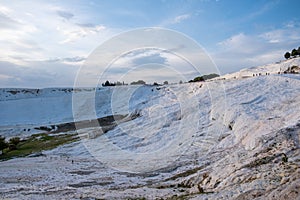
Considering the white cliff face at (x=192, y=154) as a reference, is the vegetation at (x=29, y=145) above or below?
below

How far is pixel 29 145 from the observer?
50.4 meters

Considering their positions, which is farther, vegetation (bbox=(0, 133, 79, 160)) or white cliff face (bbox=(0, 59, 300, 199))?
vegetation (bbox=(0, 133, 79, 160))

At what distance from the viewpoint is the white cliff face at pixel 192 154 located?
16.2m

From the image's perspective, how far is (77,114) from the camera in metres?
78.4

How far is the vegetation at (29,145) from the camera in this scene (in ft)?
143

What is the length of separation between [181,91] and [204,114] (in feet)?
62.0

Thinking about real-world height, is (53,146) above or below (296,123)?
below

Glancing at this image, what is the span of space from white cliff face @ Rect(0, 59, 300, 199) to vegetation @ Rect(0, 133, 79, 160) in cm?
393

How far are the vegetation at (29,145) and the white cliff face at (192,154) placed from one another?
3.93 m

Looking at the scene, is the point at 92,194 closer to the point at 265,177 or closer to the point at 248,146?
the point at 265,177

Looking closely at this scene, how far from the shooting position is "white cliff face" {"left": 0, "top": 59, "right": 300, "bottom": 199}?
53.2 ft

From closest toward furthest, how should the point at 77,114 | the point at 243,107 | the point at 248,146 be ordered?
the point at 248,146 → the point at 243,107 → the point at 77,114

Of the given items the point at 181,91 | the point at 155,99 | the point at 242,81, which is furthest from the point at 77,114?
the point at 242,81

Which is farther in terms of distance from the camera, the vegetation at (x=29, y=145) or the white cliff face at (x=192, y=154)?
the vegetation at (x=29, y=145)
